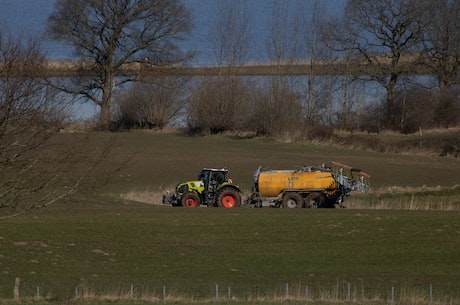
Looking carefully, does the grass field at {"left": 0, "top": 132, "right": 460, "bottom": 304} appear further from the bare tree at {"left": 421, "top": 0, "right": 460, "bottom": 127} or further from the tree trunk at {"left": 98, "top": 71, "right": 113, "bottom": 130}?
the bare tree at {"left": 421, "top": 0, "right": 460, "bottom": 127}

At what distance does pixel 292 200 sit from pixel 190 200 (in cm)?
472

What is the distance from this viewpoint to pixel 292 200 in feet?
146

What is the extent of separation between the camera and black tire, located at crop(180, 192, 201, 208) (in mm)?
44125

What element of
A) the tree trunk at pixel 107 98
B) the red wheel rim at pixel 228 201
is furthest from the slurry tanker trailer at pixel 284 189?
the tree trunk at pixel 107 98

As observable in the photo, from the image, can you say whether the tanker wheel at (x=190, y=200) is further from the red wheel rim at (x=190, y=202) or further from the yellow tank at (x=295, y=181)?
the yellow tank at (x=295, y=181)

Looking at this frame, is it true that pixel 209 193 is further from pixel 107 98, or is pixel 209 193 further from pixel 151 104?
pixel 151 104

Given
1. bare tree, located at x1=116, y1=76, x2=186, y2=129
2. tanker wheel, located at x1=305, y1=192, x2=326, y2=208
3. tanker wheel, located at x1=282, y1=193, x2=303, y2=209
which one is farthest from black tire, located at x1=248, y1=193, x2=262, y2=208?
bare tree, located at x1=116, y1=76, x2=186, y2=129

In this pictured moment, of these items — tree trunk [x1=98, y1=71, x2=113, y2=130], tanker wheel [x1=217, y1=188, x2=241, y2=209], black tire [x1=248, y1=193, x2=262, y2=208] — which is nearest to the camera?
tanker wheel [x1=217, y1=188, x2=241, y2=209]

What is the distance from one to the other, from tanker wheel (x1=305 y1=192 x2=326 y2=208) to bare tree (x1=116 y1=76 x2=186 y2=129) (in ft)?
140

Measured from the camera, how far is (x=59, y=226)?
33.9 metres

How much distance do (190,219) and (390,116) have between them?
54.3 m

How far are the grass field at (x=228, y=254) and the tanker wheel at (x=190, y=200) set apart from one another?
2.04m

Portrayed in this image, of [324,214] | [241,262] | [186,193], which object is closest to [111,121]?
[186,193]

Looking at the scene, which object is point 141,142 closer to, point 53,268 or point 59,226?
point 59,226
